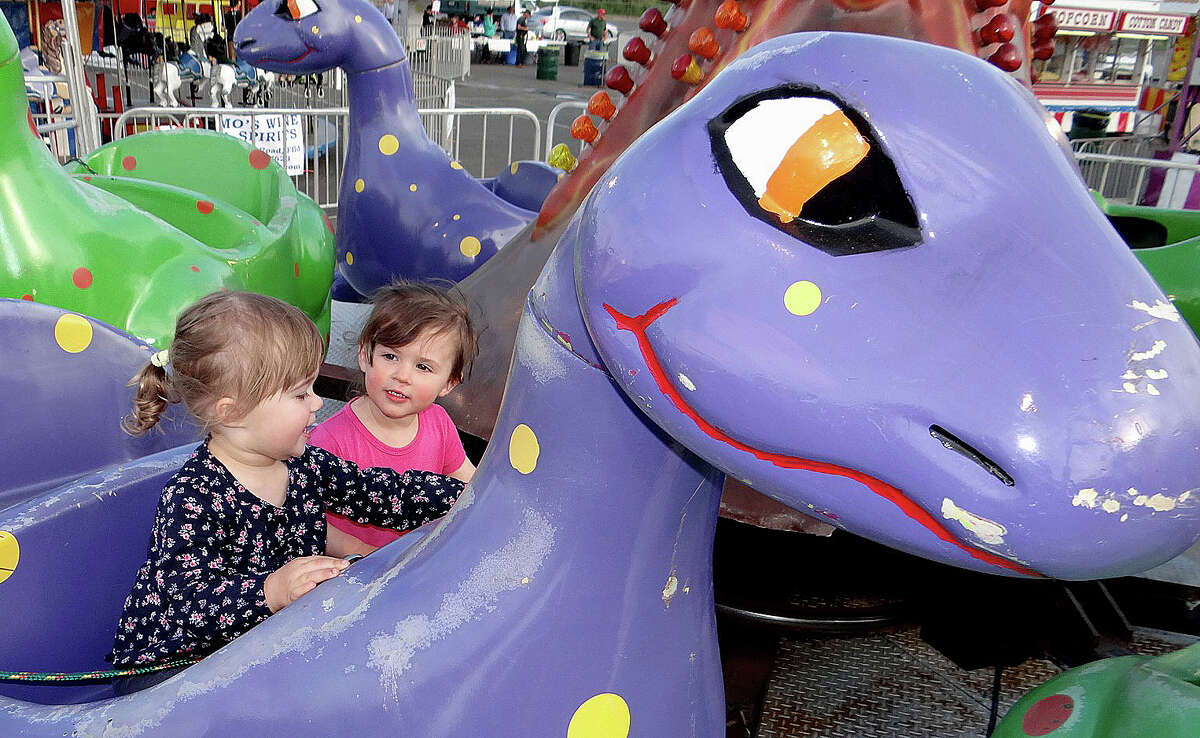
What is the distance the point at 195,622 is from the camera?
2.85 ft

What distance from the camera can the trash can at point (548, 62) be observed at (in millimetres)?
15773

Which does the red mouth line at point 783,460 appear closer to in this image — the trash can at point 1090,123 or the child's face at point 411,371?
the child's face at point 411,371

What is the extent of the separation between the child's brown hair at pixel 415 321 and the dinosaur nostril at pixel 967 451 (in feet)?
2.86

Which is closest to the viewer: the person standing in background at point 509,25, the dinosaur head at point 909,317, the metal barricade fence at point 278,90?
the dinosaur head at point 909,317

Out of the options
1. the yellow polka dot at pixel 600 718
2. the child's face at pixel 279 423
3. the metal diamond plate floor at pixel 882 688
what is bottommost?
the metal diamond plate floor at pixel 882 688

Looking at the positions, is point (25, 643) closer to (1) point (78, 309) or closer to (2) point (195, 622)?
(2) point (195, 622)

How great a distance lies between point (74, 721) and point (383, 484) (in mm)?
405

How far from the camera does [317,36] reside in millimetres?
2422

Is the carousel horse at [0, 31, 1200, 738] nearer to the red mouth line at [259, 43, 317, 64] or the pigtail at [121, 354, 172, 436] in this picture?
the pigtail at [121, 354, 172, 436]

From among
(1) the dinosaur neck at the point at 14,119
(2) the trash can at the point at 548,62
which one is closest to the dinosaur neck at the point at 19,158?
(1) the dinosaur neck at the point at 14,119

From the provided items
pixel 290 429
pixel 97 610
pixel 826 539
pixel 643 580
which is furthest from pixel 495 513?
pixel 826 539

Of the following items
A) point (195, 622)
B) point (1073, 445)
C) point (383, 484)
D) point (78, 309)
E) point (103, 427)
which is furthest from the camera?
point (78, 309)

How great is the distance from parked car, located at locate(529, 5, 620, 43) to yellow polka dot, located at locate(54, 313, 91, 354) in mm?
18251

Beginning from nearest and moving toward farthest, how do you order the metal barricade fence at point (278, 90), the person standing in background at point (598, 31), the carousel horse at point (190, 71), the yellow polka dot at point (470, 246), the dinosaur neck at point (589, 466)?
the dinosaur neck at point (589, 466) → the yellow polka dot at point (470, 246) → the carousel horse at point (190, 71) → the metal barricade fence at point (278, 90) → the person standing in background at point (598, 31)
